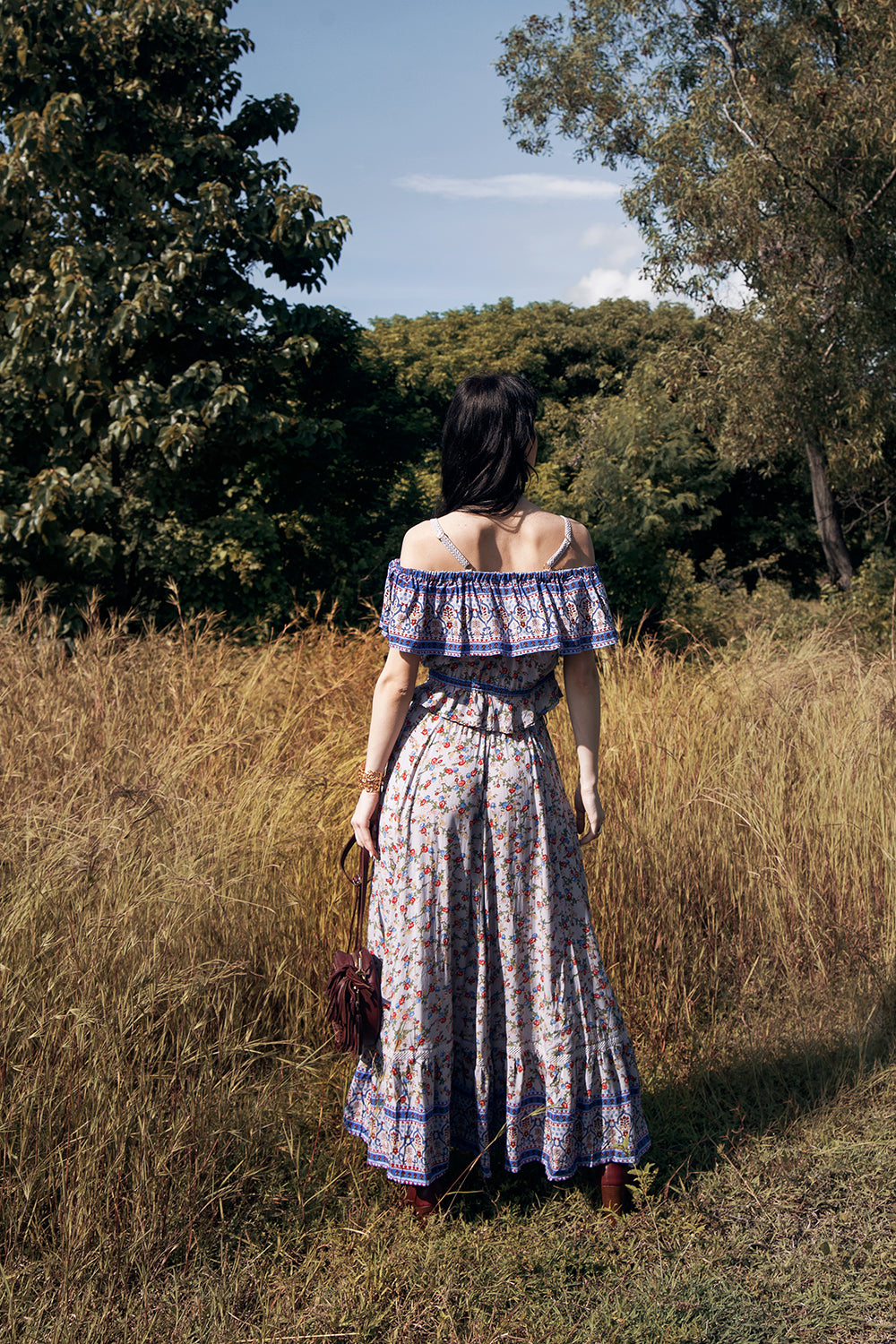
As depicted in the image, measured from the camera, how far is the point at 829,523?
1276 cm

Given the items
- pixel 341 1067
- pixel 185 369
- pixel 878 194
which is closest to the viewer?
pixel 341 1067

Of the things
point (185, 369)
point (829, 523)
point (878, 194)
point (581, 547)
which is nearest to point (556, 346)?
point (829, 523)

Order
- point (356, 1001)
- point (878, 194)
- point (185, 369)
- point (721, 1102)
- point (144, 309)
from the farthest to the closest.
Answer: point (878, 194)
point (185, 369)
point (144, 309)
point (721, 1102)
point (356, 1001)

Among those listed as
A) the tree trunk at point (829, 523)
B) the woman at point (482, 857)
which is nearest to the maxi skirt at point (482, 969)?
the woman at point (482, 857)

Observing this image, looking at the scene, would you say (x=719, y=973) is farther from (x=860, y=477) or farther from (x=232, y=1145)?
(x=860, y=477)

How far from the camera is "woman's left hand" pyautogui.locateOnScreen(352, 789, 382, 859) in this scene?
2264mm

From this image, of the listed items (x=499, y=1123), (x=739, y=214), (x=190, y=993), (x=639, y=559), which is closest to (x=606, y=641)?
(x=499, y=1123)

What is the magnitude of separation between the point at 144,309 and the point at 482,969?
6.65 metres

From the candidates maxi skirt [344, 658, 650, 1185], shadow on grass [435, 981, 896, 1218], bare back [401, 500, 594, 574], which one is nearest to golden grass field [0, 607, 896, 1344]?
shadow on grass [435, 981, 896, 1218]

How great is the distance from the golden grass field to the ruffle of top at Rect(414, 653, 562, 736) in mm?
816

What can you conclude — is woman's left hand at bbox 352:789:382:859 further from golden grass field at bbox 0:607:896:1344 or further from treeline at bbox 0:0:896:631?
treeline at bbox 0:0:896:631

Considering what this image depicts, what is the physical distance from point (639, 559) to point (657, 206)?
435 centimetres

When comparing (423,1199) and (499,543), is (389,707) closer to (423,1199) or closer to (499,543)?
(499,543)

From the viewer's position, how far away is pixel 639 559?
13.5 metres
